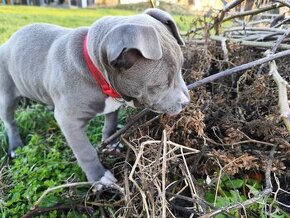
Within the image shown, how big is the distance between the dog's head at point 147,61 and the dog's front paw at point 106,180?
46cm

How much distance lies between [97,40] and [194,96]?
684 millimetres

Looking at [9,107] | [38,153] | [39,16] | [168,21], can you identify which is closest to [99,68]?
[168,21]

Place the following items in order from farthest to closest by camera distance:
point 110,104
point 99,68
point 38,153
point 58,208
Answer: point 38,153
point 110,104
point 58,208
point 99,68

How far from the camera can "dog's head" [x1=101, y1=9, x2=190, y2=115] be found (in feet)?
5.46

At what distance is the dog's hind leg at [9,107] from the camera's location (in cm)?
284

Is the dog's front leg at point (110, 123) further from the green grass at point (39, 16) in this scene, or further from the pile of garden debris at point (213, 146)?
the green grass at point (39, 16)

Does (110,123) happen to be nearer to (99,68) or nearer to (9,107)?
(99,68)

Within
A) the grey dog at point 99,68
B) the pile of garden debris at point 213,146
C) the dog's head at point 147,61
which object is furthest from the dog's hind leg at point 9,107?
the dog's head at point 147,61

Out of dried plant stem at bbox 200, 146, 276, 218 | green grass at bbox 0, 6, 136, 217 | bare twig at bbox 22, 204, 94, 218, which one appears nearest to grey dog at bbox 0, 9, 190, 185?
bare twig at bbox 22, 204, 94, 218

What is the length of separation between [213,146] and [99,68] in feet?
2.54

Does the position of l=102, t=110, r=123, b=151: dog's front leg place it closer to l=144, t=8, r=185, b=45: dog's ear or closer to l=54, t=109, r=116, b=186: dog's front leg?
l=54, t=109, r=116, b=186: dog's front leg

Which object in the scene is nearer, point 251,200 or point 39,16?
point 251,200

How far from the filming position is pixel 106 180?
7.32 ft

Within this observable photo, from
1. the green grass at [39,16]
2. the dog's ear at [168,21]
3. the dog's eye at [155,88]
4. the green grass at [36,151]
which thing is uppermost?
the dog's ear at [168,21]
